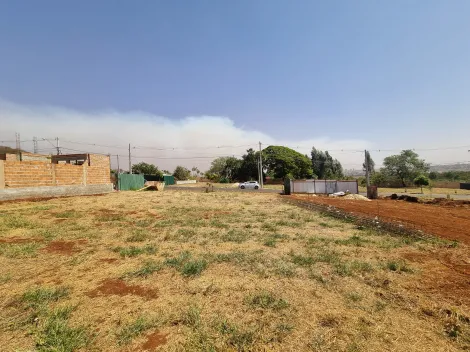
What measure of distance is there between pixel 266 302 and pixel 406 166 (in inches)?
2613

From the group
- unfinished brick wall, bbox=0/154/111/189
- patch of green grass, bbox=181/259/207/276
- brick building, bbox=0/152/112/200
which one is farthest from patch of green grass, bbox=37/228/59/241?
unfinished brick wall, bbox=0/154/111/189

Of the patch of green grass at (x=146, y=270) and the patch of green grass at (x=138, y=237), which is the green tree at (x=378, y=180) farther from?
the patch of green grass at (x=146, y=270)

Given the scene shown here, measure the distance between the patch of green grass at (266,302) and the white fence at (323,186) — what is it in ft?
89.8

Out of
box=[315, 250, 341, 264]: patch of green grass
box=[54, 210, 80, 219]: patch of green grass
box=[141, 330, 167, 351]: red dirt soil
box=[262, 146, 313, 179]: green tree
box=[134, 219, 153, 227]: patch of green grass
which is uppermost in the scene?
box=[262, 146, 313, 179]: green tree

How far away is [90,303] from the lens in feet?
11.7

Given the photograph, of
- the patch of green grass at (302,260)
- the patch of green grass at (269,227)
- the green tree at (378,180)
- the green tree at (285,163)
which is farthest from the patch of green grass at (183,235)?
the green tree at (378,180)

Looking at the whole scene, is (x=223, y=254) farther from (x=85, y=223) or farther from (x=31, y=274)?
(x=85, y=223)

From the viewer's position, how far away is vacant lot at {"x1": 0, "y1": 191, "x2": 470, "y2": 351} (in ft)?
9.15

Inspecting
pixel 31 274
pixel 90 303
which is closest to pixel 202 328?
pixel 90 303

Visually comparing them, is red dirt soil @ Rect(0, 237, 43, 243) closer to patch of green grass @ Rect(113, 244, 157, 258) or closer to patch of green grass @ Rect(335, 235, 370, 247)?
patch of green grass @ Rect(113, 244, 157, 258)

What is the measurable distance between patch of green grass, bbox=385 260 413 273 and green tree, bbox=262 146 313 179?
50.6 meters

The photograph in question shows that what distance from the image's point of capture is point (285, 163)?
57031mm

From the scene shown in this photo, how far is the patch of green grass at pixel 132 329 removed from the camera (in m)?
2.76

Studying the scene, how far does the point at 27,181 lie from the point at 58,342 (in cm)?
1751
